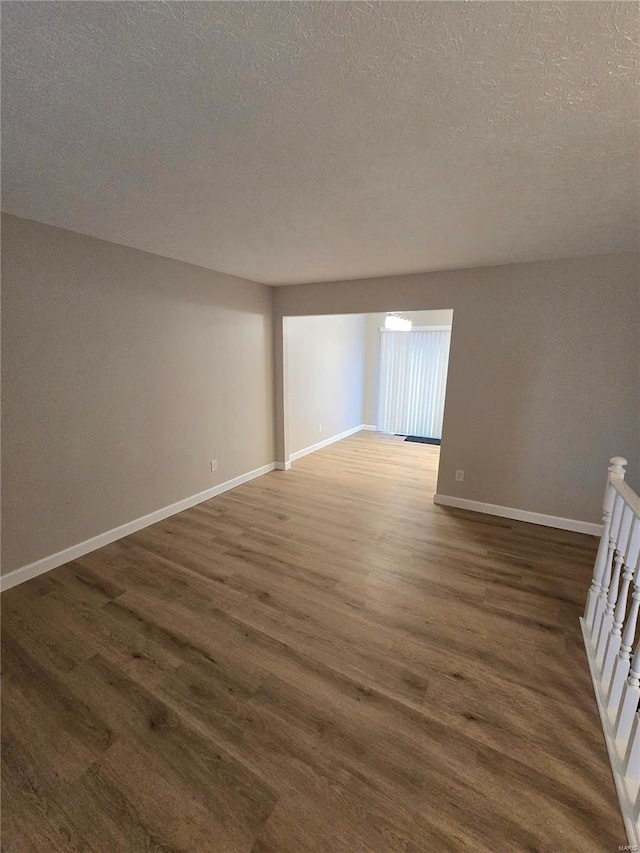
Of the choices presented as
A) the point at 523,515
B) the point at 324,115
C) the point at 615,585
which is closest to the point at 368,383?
the point at 523,515

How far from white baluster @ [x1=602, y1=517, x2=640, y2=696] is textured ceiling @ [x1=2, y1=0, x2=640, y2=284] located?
154cm

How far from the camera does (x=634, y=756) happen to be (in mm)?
1191

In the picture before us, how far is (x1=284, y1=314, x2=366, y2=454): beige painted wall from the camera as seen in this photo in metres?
4.85

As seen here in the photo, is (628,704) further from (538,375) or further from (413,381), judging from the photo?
(413,381)

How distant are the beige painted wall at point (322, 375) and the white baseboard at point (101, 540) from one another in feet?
4.96

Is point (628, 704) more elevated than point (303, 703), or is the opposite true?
point (628, 704)

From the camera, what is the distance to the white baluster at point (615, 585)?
4.87ft

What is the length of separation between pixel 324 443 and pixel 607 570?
14.6 feet

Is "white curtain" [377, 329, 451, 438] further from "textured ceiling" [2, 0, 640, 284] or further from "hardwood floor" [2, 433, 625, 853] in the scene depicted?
"textured ceiling" [2, 0, 640, 284]

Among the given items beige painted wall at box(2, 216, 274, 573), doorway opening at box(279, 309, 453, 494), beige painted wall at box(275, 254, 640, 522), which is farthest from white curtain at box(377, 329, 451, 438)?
beige painted wall at box(2, 216, 274, 573)

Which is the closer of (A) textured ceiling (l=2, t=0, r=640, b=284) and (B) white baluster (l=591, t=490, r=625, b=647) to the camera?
(A) textured ceiling (l=2, t=0, r=640, b=284)

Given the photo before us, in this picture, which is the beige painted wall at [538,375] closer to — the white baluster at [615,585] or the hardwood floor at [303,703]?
the hardwood floor at [303,703]

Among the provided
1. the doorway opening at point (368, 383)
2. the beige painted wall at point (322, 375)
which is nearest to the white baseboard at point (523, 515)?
the doorway opening at point (368, 383)

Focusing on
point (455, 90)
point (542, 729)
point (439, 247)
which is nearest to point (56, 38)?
point (455, 90)
